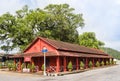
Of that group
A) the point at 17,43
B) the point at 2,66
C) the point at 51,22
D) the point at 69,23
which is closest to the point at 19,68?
the point at 2,66

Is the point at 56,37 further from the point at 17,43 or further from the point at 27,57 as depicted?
the point at 27,57

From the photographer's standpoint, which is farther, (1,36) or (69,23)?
(69,23)

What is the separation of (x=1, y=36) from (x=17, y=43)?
4.02 metres

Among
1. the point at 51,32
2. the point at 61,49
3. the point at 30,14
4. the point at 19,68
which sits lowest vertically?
the point at 19,68

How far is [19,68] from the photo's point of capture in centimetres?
4331

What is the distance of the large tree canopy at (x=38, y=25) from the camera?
A: 6150 centimetres

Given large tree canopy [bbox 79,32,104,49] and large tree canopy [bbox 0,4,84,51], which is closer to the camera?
large tree canopy [bbox 0,4,84,51]

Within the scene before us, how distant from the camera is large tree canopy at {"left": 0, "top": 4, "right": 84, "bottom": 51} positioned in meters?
61.5

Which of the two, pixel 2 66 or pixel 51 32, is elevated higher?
pixel 51 32

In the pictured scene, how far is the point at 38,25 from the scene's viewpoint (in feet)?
210

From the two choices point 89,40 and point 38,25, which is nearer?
point 38,25

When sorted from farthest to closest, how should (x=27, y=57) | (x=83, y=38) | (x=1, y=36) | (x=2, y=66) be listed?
(x=83, y=38)
(x=1, y=36)
(x=2, y=66)
(x=27, y=57)

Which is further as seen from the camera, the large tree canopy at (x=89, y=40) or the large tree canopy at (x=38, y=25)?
the large tree canopy at (x=89, y=40)

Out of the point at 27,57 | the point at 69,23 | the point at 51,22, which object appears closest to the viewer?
the point at 27,57
